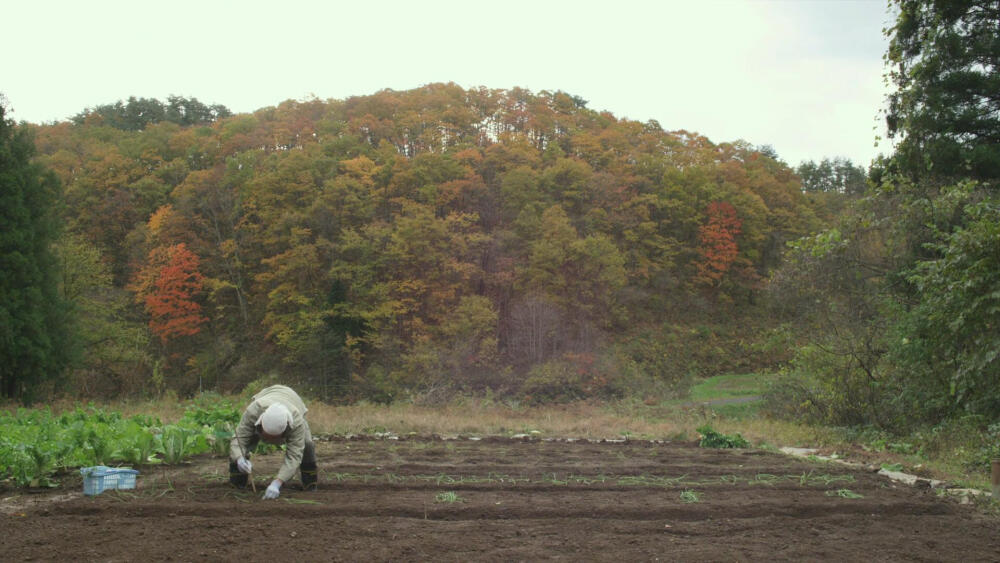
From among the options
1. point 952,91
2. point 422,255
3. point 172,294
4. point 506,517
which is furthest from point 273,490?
point 172,294

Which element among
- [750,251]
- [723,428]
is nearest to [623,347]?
[750,251]

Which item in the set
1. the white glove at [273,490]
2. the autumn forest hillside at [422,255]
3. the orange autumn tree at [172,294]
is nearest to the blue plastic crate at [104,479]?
the white glove at [273,490]

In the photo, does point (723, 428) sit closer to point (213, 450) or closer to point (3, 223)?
point (213, 450)

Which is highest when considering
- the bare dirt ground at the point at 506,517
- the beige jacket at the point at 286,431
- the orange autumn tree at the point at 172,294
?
the orange autumn tree at the point at 172,294

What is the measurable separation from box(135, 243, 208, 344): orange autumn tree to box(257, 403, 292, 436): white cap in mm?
38130

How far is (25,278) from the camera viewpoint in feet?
79.5

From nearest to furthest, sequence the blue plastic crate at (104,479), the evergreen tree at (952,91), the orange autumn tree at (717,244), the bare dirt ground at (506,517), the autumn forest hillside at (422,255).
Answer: the bare dirt ground at (506,517)
the blue plastic crate at (104,479)
the evergreen tree at (952,91)
the autumn forest hillside at (422,255)
the orange autumn tree at (717,244)

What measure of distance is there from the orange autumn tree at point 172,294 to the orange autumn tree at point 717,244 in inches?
1261

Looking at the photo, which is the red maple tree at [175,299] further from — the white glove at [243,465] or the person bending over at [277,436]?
the white glove at [243,465]

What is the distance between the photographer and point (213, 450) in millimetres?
10406

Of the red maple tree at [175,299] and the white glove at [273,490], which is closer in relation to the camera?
the white glove at [273,490]

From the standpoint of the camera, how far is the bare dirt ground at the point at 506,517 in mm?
5379

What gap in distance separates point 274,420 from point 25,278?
22.6 metres

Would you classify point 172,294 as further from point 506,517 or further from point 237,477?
point 506,517
